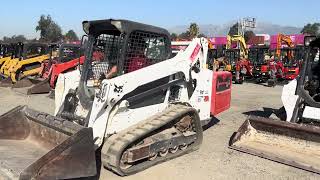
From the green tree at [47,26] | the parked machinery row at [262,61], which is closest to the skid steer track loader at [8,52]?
the parked machinery row at [262,61]

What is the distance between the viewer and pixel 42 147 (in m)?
6.87

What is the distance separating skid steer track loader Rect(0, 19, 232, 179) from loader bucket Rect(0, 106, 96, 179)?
12 millimetres

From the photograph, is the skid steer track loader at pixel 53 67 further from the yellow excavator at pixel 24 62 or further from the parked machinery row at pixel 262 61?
the parked machinery row at pixel 262 61

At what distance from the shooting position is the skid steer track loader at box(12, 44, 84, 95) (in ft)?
51.6

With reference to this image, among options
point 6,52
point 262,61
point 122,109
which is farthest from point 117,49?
point 262,61

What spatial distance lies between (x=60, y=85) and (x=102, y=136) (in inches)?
72.7

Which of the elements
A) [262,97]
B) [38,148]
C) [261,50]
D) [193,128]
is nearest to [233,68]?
[261,50]

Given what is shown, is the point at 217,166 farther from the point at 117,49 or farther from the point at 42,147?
the point at 42,147

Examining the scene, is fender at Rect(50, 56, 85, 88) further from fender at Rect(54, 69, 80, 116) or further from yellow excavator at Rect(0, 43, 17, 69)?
fender at Rect(54, 69, 80, 116)

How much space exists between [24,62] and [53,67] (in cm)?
311

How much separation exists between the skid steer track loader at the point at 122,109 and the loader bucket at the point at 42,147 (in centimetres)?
1

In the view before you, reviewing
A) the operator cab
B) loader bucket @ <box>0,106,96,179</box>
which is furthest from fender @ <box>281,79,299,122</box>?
loader bucket @ <box>0,106,96,179</box>

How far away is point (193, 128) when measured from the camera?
769 cm

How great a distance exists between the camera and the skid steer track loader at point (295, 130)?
7.08 meters
